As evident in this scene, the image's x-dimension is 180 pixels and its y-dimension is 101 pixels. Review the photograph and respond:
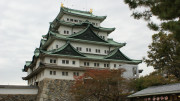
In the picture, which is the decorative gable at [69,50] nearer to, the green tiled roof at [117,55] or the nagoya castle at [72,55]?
the nagoya castle at [72,55]

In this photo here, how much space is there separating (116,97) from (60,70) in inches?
433

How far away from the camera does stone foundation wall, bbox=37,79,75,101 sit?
31.6m

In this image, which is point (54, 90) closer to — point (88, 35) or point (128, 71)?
point (88, 35)

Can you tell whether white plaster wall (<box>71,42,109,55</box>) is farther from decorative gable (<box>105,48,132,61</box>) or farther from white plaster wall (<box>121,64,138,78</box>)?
Answer: white plaster wall (<box>121,64,138,78</box>)

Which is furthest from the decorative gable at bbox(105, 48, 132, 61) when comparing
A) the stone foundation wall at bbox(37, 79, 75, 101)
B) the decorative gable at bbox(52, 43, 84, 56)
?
the stone foundation wall at bbox(37, 79, 75, 101)

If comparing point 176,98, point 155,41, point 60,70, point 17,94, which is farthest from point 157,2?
point 17,94

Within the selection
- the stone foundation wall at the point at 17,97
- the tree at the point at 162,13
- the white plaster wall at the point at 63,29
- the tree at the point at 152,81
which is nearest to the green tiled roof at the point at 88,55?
the white plaster wall at the point at 63,29

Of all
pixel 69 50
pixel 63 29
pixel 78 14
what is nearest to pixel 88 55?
pixel 69 50

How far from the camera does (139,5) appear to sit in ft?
37.0

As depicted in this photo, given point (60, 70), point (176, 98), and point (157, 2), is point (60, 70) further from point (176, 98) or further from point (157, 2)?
point (157, 2)

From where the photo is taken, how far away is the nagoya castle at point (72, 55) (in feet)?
107

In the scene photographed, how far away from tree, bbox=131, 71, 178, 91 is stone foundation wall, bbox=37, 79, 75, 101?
10.3 meters

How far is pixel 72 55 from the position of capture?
35062 millimetres

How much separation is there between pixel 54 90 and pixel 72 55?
653cm
